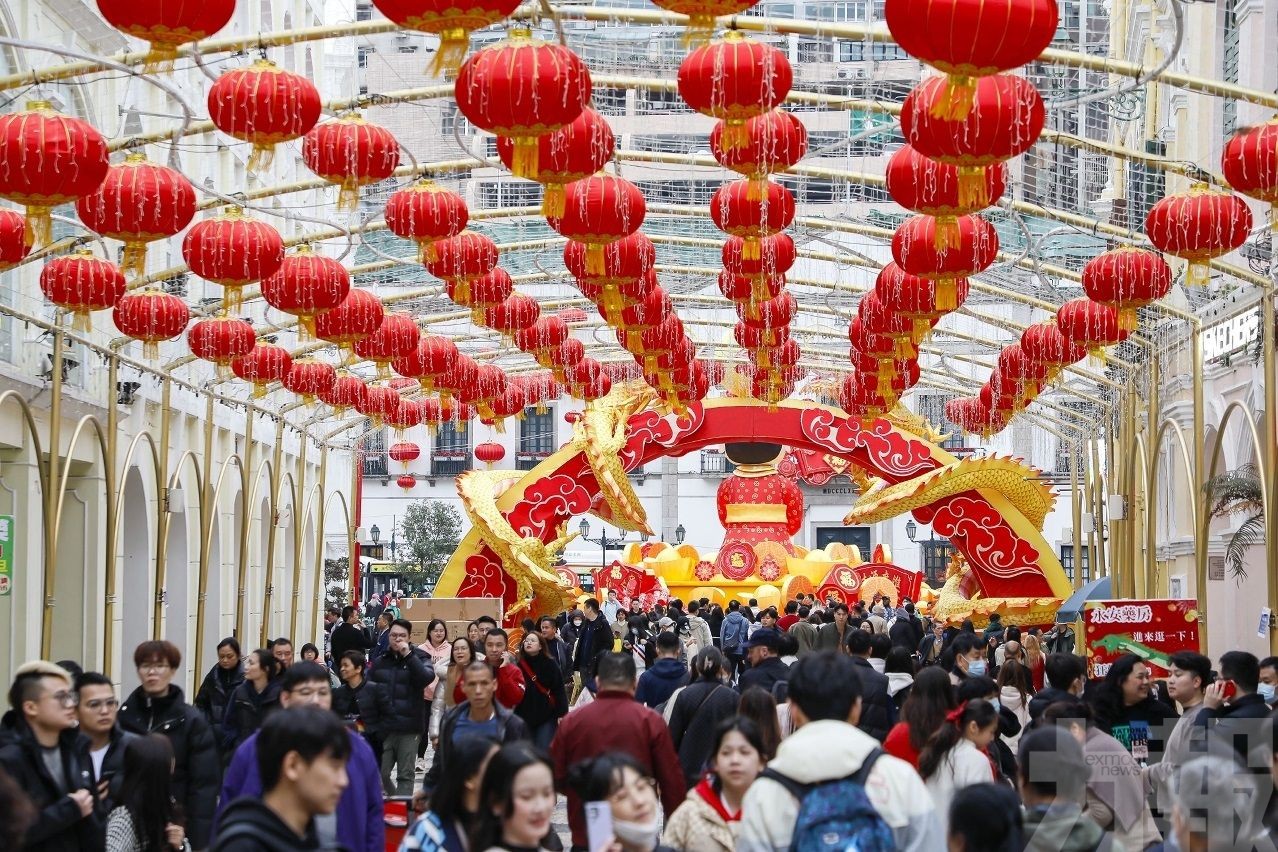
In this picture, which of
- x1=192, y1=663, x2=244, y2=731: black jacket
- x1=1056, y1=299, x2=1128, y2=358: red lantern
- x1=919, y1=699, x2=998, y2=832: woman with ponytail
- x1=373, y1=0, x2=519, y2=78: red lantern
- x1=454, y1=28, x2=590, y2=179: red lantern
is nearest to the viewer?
x1=919, y1=699, x2=998, y2=832: woman with ponytail

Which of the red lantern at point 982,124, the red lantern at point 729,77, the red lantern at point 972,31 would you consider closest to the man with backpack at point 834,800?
the red lantern at point 972,31

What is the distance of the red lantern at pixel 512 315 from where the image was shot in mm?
19250

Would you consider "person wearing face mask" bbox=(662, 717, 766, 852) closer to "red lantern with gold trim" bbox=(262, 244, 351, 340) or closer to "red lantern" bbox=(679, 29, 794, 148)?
"red lantern" bbox=(679, 29, 794, 148)

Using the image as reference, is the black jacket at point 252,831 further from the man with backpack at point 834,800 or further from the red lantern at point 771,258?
the red lantern at point 771,258

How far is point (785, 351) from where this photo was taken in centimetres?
2383

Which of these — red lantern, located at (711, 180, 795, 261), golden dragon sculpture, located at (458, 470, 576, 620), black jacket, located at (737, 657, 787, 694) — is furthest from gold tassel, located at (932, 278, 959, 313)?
golden dragon sculpture, located at (458, 470, 576, 620)

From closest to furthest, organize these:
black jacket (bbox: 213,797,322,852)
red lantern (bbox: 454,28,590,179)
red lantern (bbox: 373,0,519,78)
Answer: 1. black jacket (bbox: 213,797,322,852)
2. red lantern (bbox: 373,0,519,78)
3. red lantern (bbox: 454,28,590,179)

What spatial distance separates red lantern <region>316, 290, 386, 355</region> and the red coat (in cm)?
880

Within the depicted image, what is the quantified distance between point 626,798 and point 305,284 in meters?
9.89

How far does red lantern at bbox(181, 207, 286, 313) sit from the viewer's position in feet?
44.4

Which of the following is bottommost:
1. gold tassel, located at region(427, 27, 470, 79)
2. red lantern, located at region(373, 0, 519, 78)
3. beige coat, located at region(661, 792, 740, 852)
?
beige coat, located at region(661, 792, 740, 852)

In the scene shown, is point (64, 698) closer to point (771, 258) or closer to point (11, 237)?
point (11, 237)

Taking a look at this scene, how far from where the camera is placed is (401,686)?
13320 mm

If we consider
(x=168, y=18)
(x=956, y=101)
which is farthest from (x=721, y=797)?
(x=168, y=18)
